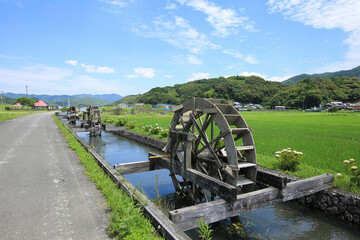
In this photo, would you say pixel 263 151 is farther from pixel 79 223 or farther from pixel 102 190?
pixel 79 223

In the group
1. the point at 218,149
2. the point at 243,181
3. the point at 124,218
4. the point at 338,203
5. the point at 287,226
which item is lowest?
the point at 287,226

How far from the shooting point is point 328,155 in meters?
8.91

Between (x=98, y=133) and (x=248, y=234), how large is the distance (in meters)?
17.8

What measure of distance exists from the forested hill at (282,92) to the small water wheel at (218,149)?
3840 inches

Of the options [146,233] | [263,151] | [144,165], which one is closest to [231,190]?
[146,233]

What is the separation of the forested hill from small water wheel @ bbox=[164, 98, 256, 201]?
97546 millimetres

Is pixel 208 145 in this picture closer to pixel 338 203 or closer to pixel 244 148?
pixel 244 148

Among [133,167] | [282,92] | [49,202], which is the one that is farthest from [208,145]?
[282,92]

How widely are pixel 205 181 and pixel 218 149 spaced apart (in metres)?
1.55

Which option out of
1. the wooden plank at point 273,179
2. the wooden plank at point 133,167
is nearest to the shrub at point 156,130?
the wooden plank at point 133,167

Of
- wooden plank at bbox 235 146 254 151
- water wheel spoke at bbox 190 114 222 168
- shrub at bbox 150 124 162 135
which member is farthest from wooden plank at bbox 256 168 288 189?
shrub at bbox 150 124 162 135

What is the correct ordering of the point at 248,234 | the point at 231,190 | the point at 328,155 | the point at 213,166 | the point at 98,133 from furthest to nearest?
the point at 98,133, the point at 328,155, the point at 213,166, the point at 248,234, the point at 231,190

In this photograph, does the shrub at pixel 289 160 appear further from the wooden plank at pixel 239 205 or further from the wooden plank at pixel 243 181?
the wooden plank at pixel 243 181

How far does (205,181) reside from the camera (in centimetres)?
480
